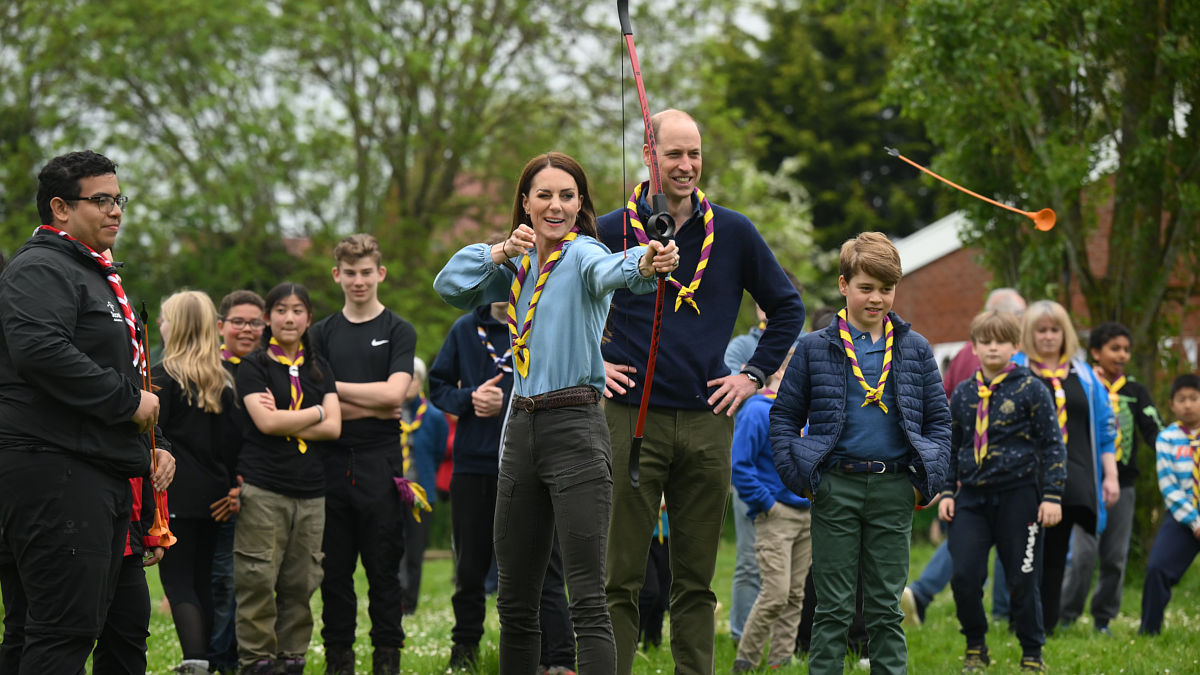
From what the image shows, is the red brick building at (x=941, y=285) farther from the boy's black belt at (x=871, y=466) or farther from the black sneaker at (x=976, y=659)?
the boy's black belt at (x=871, y=466)

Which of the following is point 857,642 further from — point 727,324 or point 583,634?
point 583,634

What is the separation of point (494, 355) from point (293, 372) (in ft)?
3.62

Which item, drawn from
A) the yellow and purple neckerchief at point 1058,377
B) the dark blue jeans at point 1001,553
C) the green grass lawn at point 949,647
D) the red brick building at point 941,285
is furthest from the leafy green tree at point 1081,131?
the red brick building at point 941,285

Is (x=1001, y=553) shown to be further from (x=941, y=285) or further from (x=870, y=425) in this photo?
(x=941, y=285)

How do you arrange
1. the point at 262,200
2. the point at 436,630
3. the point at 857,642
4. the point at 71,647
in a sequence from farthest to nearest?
the point at 262,200
the point at 436,630
the point at 857,642
the point at 71,647

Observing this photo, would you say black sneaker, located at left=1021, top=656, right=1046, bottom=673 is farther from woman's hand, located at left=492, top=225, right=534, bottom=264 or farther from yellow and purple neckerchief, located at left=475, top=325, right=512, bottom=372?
woman's hand, located at left=492, top=225, right=534, bottom=264

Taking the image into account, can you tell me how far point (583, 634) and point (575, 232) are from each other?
1523 millimetres

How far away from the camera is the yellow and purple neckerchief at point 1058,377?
838 centimetres

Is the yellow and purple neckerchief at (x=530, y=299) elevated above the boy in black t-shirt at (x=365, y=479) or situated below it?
above

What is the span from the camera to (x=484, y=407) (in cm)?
703

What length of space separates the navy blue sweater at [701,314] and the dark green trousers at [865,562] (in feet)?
2.23

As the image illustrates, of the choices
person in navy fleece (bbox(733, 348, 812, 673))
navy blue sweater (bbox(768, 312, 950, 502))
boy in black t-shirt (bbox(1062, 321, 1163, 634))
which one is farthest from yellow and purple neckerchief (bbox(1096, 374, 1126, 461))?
navy blue sweater (bbox(768, 312, 950, 502))

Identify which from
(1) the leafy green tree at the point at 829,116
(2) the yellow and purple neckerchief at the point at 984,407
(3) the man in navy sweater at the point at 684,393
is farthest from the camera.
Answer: (1) the leafy green tree at the point at 829,116

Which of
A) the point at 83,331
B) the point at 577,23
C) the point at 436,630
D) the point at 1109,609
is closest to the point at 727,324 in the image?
the point at 83,331
